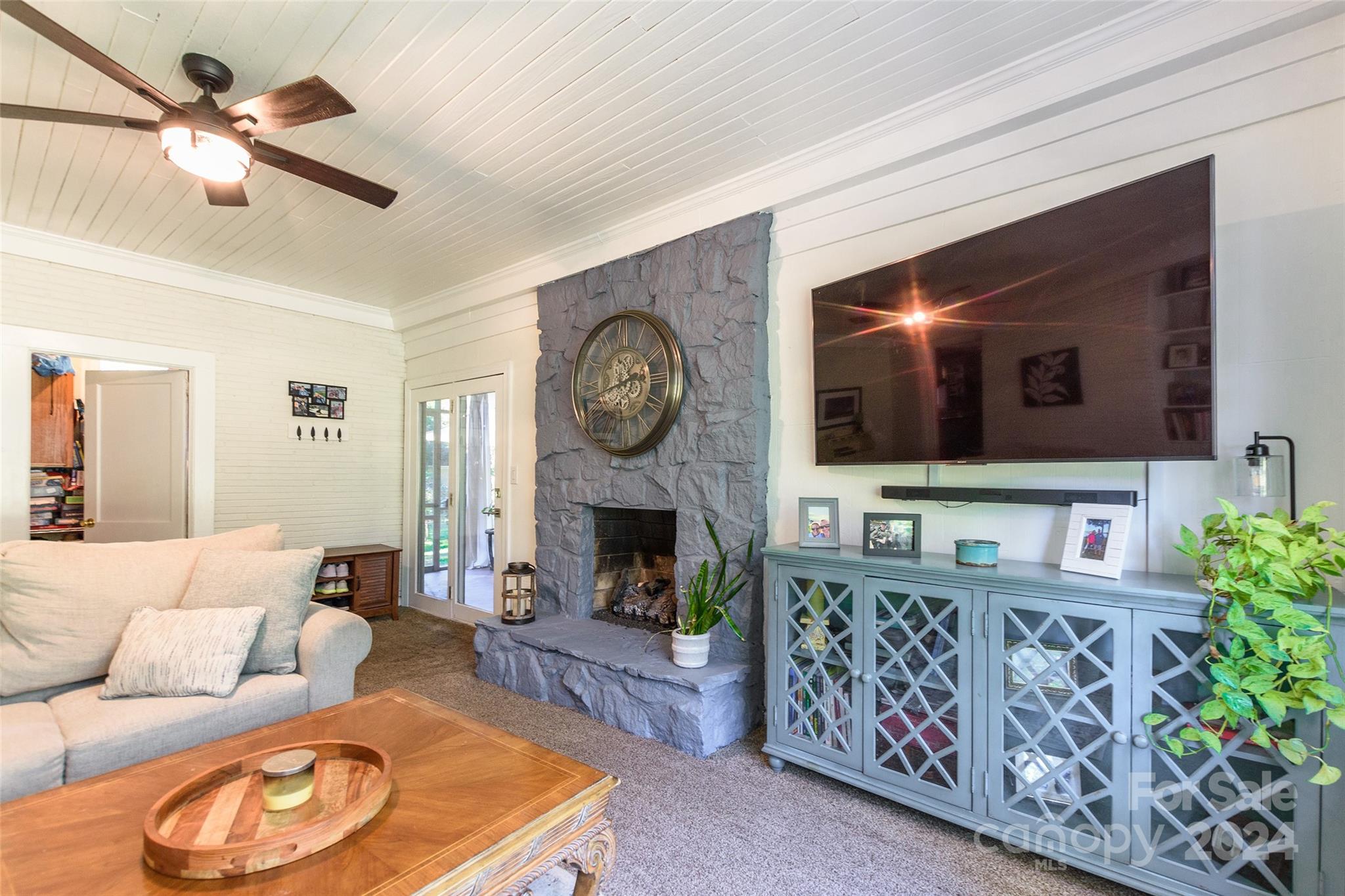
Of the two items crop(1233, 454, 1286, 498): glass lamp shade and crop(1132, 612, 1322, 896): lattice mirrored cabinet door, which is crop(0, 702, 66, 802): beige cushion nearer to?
crop(1132, 612, 1322, 896): lattice mirrored cabinet door

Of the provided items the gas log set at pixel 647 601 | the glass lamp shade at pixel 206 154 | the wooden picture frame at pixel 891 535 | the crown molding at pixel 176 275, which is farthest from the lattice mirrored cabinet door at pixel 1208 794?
the crown molding at pixel 176 275

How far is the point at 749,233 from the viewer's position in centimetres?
297

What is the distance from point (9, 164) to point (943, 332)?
13.9 ft

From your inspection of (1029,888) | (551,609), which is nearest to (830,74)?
(1029,888)

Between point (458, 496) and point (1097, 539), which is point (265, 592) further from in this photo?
point (1097, 539)

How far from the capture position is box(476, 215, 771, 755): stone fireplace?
2.79 metres

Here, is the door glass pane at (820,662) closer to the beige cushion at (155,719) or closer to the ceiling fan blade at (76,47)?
the beige cushion at (155,719)

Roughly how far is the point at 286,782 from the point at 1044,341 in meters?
2.37

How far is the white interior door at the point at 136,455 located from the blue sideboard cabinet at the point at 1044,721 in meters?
4.39

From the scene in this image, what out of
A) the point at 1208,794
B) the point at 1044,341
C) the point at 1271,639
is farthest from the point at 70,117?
the point at 1208,794

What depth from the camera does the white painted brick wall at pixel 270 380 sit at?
3.90 m

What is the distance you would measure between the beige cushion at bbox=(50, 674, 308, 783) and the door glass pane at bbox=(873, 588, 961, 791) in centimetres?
192

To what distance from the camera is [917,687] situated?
6.74 feet

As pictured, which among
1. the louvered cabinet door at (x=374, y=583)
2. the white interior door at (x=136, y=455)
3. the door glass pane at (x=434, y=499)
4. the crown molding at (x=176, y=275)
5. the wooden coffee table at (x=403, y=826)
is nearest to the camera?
the wooden coffee table at (x=403, y=826)
